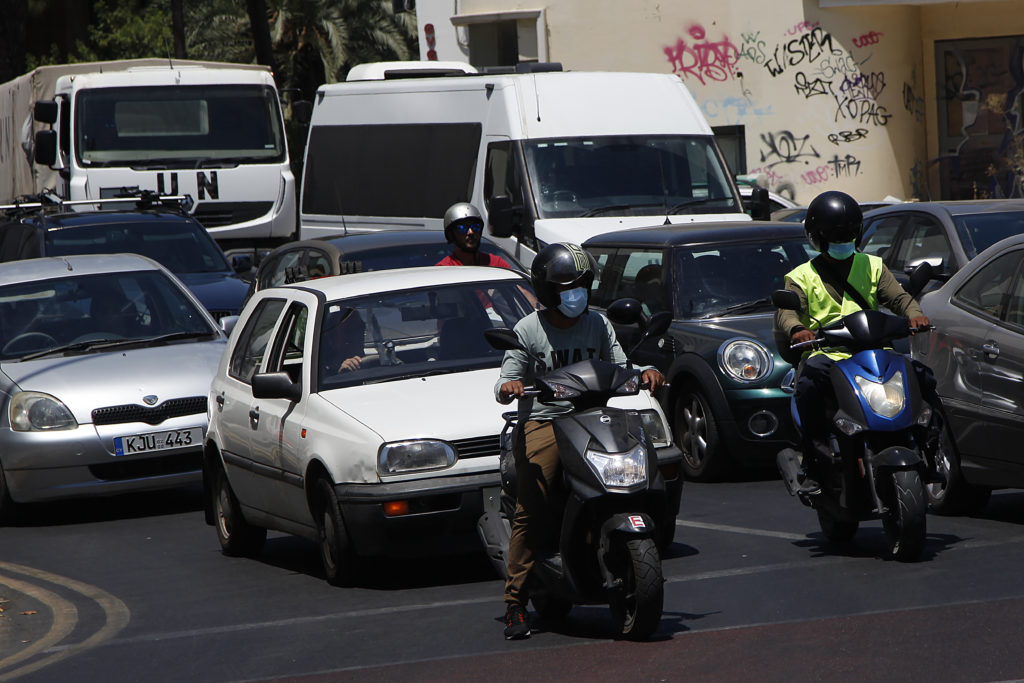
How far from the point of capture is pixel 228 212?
22531 millimetres

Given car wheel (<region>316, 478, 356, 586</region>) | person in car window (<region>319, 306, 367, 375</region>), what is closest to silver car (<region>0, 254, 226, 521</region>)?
person in car window (<region>319, 306, 367, 375</region>)

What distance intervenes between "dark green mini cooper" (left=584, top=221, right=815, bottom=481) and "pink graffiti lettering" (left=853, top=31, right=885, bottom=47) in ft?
52.8

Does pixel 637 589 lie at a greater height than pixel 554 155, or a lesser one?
lesser

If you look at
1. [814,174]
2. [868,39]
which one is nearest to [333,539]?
[814,174]

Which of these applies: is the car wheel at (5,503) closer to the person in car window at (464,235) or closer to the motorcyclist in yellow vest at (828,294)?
the person in car window at (464,235)

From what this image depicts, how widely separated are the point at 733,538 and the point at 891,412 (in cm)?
142

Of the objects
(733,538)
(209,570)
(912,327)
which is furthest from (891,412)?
(209,570)

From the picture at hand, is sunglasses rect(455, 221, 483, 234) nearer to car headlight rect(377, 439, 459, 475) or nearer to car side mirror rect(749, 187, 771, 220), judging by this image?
car headlight rect(377, 439, 459, 475)

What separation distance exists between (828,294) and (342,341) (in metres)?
2.46

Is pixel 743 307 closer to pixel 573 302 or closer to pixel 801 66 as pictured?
pixel 573 302

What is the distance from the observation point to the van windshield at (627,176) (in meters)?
16.0

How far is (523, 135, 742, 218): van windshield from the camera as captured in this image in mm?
15961

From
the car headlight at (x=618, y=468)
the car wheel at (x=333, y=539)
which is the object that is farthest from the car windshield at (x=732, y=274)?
the car headlight at (x=618, y=468)

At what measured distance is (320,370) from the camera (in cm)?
862
